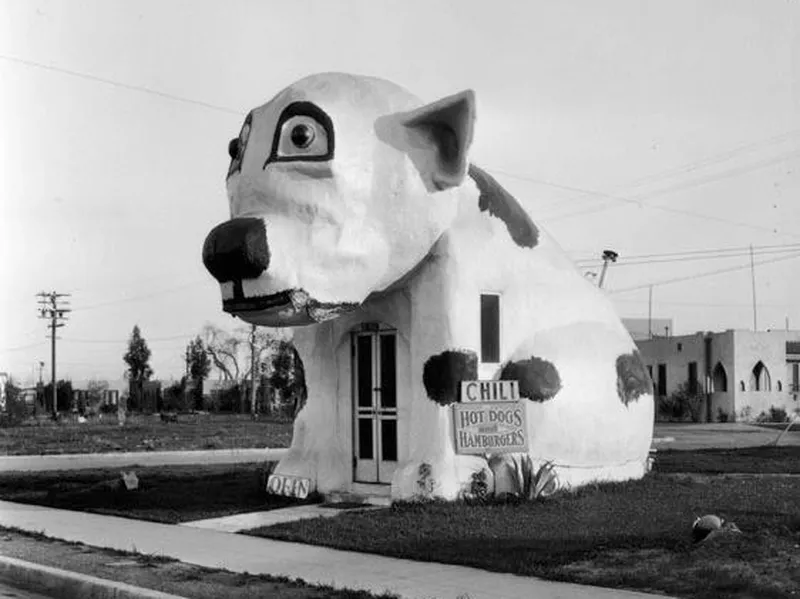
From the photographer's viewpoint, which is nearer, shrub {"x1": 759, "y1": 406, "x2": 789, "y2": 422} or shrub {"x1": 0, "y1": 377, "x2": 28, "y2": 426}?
shrub {"x1": 759, "y1": 406, "x2": 789, "y2": 422}

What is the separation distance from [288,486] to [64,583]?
531 centimetres

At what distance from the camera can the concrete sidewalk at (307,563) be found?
8.88 metres

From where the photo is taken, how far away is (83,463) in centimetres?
2559

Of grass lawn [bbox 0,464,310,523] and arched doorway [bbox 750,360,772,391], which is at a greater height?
arched doorway [bbox 750,360,772,391]

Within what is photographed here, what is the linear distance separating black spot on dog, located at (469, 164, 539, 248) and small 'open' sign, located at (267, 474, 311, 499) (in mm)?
4164

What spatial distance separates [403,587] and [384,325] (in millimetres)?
5998

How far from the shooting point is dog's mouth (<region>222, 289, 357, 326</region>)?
494 inches

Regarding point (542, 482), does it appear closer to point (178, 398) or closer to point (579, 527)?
point (579, 527)

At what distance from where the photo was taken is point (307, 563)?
33.9 ft

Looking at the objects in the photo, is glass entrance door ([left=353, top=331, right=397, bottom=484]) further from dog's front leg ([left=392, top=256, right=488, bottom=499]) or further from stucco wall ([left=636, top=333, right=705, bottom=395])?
stucco wall ([left=636, top=333, right=705, bottom=395])

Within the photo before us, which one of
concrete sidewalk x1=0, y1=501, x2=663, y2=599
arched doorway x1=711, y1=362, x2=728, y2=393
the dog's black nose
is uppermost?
the dog's black nose

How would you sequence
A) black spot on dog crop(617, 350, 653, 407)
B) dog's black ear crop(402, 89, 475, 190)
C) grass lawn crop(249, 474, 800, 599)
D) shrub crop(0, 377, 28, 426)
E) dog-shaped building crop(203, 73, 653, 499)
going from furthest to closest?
shrub crop(0, 377, 28, 426), black spot on dog crop(617, 350, 653, 407), dog's black ear crop(402, 89, 475, 190), dog-shaped building crop(203, 73, 653, 499), grass lawn crop(249, 474, 800, 599)

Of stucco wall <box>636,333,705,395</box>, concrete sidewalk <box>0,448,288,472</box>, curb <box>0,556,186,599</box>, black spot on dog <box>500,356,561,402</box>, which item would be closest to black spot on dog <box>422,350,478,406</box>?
black spot on dog <box>500,356,561,402</box>

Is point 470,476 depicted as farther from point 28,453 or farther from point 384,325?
point 28,453
